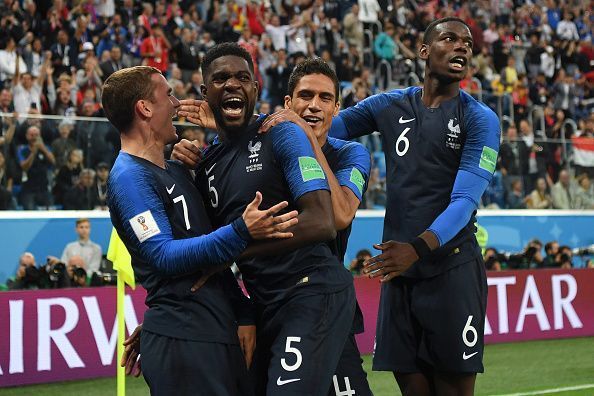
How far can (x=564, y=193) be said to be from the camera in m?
15.7

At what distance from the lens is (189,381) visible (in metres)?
4.08

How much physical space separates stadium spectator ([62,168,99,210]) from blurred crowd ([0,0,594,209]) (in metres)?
0.01

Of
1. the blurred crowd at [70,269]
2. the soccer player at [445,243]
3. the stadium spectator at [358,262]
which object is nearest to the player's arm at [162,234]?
the soccer player at [445,243]

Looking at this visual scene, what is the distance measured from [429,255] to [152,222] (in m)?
2.02

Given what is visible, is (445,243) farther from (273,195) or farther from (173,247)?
(173,247)

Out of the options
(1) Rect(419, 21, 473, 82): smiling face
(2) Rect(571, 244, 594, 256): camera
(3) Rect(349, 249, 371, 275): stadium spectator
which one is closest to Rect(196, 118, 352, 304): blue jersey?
(1) Rect(419, 21, 473, 82): smiling face

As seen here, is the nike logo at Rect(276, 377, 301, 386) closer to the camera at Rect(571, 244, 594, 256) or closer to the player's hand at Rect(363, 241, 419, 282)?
the player's hand at Rect(363, 241, 419, 282)

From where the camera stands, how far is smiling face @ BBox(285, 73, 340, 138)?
5.14 meters

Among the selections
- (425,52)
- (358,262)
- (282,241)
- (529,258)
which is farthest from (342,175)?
(529,258)

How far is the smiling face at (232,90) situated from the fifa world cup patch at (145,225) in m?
0.66

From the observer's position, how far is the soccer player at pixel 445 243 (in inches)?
220

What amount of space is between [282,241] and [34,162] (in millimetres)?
8095

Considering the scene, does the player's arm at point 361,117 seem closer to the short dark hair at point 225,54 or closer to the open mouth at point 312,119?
the open mouth at point 312,119

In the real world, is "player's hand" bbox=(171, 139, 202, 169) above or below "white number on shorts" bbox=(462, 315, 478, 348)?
above
